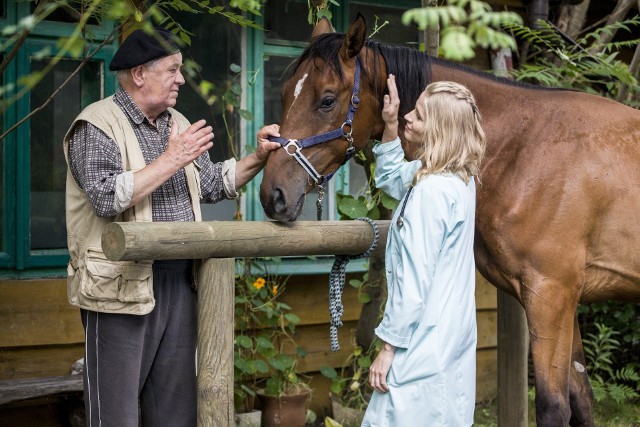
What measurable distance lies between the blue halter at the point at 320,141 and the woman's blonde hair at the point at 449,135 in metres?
0.53

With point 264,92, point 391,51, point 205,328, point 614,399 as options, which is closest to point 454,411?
point 205,328

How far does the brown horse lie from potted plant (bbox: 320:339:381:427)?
1.61m

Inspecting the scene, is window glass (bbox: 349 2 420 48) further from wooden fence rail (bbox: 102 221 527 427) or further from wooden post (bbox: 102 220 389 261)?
wooden fence rail (bbox: 102 221 527 427)

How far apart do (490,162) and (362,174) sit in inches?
82.0

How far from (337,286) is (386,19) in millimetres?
2726

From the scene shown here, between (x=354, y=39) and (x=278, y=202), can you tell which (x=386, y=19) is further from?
(x=278, y=202)

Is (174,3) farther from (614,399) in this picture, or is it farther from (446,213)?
(614,399)

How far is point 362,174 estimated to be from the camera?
5078 mm

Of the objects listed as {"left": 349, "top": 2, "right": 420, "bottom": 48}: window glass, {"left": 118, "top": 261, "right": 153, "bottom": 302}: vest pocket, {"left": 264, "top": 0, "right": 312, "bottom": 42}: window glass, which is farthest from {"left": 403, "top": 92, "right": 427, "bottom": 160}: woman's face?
{"left": 349, "top": 2, "right": 420, "bottom": 48}: window glass

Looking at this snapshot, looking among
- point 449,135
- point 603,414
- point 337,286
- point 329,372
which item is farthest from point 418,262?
point 603,414

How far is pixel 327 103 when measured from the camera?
2908 millimetres

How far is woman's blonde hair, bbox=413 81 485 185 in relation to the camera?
2.35m

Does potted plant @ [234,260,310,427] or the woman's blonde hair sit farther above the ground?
the woman's blonde hair

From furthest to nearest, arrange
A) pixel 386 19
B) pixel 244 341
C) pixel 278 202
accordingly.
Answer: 1. pixel 386 19
2. pixel 244 341
3. pixel 278 202
